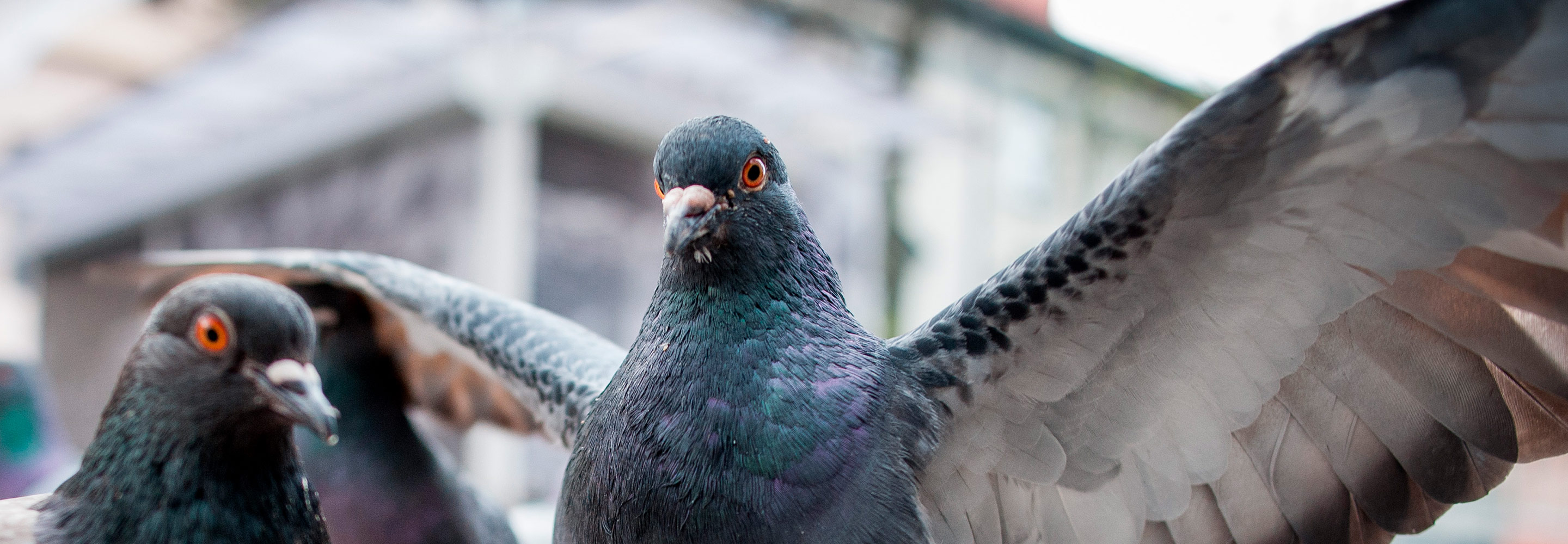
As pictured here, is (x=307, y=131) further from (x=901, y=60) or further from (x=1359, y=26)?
(x=1359, y=26)

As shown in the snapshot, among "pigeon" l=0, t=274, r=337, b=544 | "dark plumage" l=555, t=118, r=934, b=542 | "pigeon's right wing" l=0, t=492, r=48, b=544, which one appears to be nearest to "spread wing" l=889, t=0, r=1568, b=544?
"dark plumage" l=555, t=118, r=934, b=542

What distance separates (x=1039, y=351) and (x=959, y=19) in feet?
25.7

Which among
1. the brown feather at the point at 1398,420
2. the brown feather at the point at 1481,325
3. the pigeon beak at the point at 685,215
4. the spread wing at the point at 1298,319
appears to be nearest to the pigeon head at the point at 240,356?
the pigeon beak at the point at 685,215

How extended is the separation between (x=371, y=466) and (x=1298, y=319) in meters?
2.77

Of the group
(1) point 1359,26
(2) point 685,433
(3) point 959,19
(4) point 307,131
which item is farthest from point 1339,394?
(4) point 307,131

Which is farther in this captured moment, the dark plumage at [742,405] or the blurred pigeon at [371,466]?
the blurred pigeon at [371,466]

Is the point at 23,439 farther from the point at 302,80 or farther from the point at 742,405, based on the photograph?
the point at 742,405

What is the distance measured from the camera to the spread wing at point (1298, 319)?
1688 millimetres

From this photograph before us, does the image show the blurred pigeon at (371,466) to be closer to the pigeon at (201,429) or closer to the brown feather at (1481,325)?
the pigeon at (201,429)

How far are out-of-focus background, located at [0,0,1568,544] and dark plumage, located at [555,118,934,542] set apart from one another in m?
2.55

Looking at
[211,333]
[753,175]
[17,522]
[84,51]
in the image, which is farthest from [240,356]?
[84,51]

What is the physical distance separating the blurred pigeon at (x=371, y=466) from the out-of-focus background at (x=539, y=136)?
Result: 110 cm

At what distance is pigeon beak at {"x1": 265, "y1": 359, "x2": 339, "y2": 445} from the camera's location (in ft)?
6.91

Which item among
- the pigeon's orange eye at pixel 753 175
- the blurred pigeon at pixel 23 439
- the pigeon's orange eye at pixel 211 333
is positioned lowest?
the blurred pigeon at pixel 23 439
